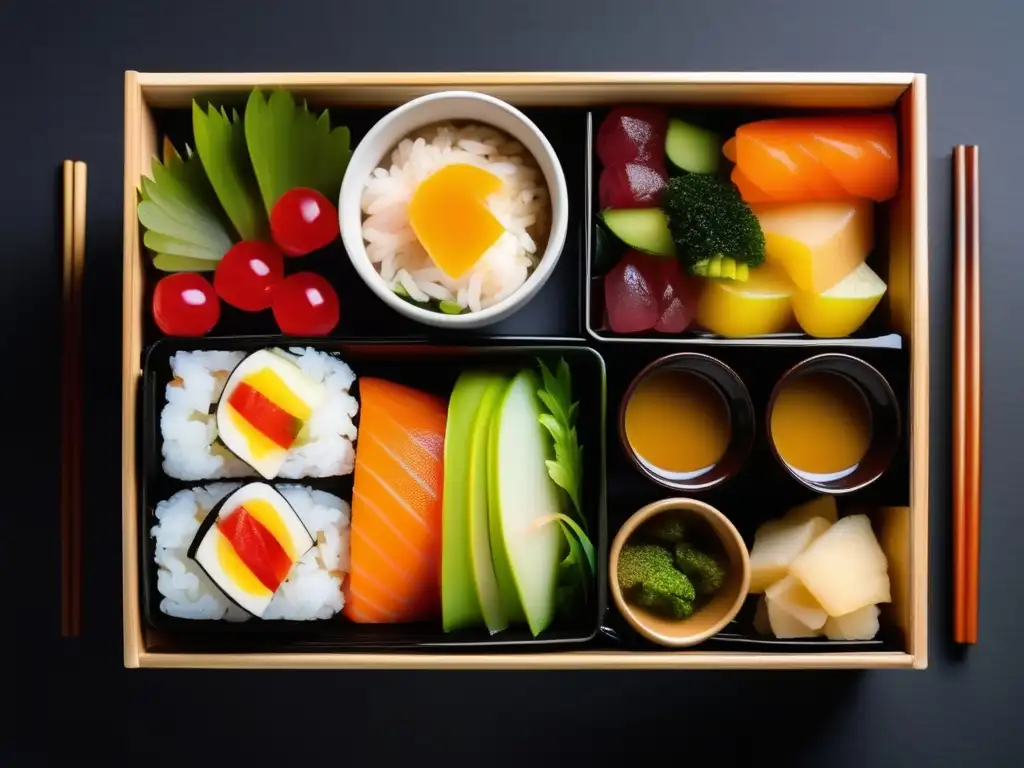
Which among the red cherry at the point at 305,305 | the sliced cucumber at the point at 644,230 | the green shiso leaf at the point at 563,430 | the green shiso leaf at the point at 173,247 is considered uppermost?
the sliced cucumber at the point at 644,230

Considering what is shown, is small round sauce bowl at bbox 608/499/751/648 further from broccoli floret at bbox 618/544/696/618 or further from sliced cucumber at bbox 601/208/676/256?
sliced cucumber at bbox 601/208/676/256

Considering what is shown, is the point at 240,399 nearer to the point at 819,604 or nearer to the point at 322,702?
the point at 322,702

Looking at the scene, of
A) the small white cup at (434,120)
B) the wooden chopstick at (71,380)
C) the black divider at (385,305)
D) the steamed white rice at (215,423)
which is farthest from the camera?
the wooden chopstick at (71,380)

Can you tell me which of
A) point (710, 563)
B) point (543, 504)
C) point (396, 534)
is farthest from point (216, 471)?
point (710, 563)

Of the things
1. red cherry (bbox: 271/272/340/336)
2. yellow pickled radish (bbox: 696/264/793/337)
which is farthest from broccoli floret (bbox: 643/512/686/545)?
red cherry (bbox: 271/272/340/336)

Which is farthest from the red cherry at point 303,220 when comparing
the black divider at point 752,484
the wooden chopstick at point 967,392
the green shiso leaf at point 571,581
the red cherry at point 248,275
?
the wooden chopstick at point 967,392

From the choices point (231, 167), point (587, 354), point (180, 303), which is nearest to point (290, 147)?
point (231, 167)

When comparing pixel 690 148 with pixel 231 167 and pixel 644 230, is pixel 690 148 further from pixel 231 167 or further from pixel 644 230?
pixel 231 167

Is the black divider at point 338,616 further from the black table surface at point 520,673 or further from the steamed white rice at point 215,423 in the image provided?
the black table surface at point 520,673
